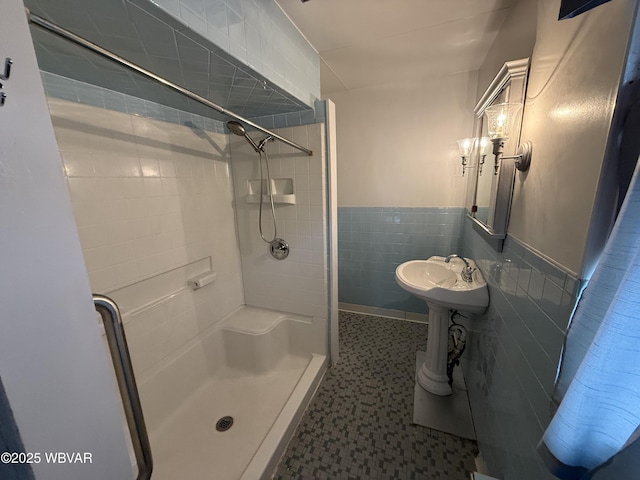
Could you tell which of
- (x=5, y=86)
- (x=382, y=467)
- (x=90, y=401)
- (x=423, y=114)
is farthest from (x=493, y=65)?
(x=382, y=467)

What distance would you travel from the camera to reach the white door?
291 mm

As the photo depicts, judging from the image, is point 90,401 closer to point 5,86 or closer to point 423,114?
point 5,86

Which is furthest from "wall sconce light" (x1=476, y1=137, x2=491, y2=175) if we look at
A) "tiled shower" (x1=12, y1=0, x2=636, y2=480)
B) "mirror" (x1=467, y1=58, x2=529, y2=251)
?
"tiled shower" (x1=12, y1=0, x2=636, y2=480)

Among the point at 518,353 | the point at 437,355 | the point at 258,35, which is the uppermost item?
the point at 258,35

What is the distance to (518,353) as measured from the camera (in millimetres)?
877

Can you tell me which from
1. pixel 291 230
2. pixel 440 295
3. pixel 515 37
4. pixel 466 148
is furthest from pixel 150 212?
pixel 466 148

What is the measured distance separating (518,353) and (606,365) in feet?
1.89

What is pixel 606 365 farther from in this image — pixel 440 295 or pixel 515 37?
pixel 515 37

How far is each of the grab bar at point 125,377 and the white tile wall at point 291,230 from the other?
4.33ft

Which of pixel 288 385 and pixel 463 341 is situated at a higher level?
pixel 463 341

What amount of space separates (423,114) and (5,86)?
8.08 feet

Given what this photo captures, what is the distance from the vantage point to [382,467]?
1.23 m

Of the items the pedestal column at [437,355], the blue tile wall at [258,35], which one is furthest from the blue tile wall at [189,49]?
the pedestal column at [437,355]

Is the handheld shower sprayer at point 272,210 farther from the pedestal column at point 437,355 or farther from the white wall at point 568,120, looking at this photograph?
the white wall at point 568,120
